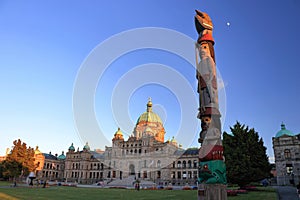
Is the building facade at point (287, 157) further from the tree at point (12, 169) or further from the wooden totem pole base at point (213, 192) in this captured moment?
the tree at point (12, 169)

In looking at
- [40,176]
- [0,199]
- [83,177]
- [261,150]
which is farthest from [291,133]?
[40,176]

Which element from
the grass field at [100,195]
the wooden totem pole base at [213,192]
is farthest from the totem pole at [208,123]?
the grass field at [100,195]

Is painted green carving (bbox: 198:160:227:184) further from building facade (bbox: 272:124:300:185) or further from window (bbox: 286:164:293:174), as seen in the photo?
window (bbox: 286:164:293:174)

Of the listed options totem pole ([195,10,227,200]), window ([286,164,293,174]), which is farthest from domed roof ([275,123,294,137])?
totem pole ([195,10,227,200])

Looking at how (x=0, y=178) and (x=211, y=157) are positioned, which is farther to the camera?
(x=0, y=178)

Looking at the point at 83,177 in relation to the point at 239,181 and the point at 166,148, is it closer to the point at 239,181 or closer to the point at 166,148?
the point at 166,148

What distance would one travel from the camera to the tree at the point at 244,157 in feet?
112

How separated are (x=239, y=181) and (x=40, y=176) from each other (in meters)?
90.5

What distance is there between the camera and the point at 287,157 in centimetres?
5791

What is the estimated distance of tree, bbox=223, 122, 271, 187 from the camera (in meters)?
34.0

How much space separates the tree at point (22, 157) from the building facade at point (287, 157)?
6447 cm

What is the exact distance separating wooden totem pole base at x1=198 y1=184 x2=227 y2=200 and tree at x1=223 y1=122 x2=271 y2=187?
892 inches

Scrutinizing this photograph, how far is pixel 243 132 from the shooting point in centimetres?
3756

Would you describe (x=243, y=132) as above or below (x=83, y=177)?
above
